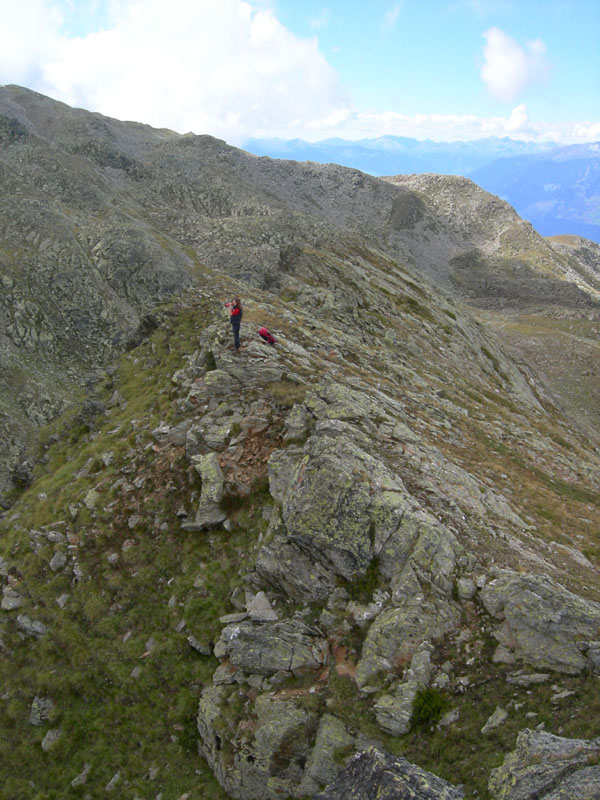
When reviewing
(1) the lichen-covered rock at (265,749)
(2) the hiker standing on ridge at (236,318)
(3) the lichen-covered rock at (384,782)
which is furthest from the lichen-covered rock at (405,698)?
(2) the hiker standing on ridge at (236,318)

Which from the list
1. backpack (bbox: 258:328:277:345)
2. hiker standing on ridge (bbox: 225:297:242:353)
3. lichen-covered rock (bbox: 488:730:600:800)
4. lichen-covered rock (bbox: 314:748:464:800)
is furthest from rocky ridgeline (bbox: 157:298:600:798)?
backpack (bbox: 258:328:277:345)

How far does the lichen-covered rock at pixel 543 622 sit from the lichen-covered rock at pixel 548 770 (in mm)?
2285

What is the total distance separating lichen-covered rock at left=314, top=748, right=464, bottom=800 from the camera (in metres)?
9.14

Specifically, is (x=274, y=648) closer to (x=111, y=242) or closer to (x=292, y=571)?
(x=292, y=571)

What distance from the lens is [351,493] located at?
52.4ft

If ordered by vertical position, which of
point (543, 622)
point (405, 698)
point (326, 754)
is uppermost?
point (543, 622)

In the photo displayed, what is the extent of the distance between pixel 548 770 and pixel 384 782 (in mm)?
3344

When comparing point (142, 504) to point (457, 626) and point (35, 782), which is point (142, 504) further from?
point (457, 626)

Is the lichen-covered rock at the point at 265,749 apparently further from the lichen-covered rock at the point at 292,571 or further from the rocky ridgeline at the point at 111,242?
the rocky ridgeline at the point at 111,242

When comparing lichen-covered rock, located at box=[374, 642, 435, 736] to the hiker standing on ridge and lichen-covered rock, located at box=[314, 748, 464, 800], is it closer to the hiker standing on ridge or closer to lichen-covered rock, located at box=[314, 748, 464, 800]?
lichen-covered rock, located at box=[314, 748, 464, 800]

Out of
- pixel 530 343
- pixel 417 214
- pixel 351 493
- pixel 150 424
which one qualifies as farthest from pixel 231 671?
pixel 417 214

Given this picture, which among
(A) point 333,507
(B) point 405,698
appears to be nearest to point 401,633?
(B) point 405,698

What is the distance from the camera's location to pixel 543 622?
12.5m

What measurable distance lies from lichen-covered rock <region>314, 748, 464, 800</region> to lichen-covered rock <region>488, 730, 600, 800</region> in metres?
1.06
